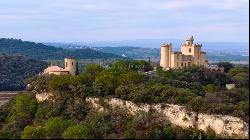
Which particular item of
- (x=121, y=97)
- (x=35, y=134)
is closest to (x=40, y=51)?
(x=121, y=97)

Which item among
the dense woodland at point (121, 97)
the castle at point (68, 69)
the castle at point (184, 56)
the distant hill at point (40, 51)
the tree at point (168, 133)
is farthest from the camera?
the distant hill at point (40, 51)

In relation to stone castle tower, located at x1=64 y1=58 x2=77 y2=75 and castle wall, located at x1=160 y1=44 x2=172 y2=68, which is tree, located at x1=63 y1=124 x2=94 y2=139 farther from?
castle wall, located at x1=160 y1=44 x2=172 y2=68

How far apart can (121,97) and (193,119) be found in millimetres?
4287

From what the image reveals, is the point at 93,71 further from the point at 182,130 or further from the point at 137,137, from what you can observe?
the point at 137,137

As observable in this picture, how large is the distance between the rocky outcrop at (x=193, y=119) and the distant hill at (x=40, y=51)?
255ft

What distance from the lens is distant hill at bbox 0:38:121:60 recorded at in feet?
344

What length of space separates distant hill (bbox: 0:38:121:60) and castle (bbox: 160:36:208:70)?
66649mm

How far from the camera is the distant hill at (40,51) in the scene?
105 metres

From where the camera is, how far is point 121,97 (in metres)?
25.7

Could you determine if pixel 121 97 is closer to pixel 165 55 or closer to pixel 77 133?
pixel 77 133

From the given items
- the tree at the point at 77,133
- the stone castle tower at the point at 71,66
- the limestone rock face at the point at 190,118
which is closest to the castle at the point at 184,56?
the stone castle tower at the point at 71,66

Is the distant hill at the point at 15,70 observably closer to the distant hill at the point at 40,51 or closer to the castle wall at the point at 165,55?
the castle wall at the point at 165,55

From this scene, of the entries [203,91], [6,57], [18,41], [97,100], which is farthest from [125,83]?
[18,41]

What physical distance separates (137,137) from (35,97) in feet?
42.7
